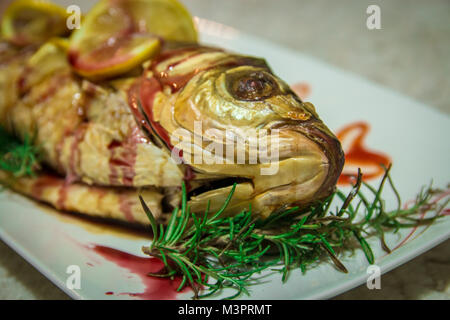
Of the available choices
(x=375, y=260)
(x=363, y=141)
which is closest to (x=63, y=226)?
(x=375, y=260)

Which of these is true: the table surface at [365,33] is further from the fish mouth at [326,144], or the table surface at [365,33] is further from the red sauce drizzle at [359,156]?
the fish mouth at [326,144]

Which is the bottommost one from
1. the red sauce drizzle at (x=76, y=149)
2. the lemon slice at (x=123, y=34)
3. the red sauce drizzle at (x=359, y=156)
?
the red sauce drizzle at (x=359, y=156)

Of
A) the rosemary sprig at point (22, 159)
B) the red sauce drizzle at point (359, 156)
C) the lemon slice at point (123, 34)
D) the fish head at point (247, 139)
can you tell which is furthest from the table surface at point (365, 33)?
the rosemary sprig at point (22, 159)

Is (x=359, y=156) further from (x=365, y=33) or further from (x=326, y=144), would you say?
(x=365, y=33)

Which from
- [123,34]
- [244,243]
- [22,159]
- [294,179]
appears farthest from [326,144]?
[22,159]

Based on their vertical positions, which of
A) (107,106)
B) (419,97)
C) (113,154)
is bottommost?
(419,97)

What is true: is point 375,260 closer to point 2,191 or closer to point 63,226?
point 63,226

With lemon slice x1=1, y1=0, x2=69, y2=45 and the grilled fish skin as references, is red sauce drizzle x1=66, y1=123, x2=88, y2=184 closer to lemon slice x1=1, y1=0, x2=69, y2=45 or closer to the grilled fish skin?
the grilled fish skin
